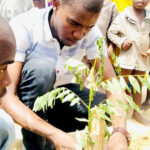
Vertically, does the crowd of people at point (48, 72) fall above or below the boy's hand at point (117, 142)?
above

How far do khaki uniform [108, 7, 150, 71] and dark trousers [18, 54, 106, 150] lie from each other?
53.5 inches

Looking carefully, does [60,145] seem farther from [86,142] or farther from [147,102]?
[147,102]

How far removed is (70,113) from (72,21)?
0.69m

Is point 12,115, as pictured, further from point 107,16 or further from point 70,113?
point 107,16

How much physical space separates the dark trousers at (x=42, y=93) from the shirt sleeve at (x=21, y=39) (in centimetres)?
8

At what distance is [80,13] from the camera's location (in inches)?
76.8

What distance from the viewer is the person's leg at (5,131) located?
1737mm

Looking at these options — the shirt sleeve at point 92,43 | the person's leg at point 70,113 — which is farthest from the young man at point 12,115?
the shirt sleeve at point 92,43

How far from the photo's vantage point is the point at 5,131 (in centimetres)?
176

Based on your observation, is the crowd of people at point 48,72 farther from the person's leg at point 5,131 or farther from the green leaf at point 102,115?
the green leaf at point 102,115

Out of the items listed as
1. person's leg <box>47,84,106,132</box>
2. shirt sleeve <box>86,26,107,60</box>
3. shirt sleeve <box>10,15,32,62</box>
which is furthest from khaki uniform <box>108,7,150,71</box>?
shirt sleeve <box>10,15,32,62</box>

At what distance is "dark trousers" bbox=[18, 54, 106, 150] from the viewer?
6.78 feet

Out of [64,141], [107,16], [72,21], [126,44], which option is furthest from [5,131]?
[107,16]

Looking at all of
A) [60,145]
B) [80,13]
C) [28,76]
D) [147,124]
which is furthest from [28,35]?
[147,124]
